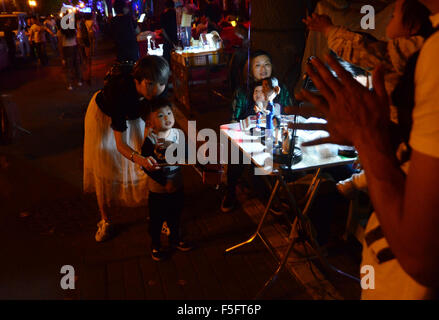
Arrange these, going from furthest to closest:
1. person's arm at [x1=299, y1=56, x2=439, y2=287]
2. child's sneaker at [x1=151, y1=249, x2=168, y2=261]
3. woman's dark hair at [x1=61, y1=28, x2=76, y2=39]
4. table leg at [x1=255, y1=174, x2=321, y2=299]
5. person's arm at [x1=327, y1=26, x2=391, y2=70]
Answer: woman's dark hair at [x1=61, y1=28, x2=76, y2=39], child's sneaker at [x1=151, y1=249, x2=168, y2=261], table leg at [x1=255, y1=174, x2=321, y2=299], person's arm at [x1=327, y1=26, x2=391, y2=70], person's arm at [x1=299, y1=56, x2=439, y2=287]

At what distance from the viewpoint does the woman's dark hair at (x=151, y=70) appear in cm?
298

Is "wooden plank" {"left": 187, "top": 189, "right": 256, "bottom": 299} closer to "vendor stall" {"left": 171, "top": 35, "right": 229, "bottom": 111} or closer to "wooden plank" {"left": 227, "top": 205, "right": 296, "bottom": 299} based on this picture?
"wooden plank" {"left": 227, "top": 205, "right": 296, "bottom": 299}

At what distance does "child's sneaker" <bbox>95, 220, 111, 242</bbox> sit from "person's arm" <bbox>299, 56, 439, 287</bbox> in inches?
133

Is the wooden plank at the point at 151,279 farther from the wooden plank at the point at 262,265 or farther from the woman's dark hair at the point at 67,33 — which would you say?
the woman's dark hair at the point at 67,33

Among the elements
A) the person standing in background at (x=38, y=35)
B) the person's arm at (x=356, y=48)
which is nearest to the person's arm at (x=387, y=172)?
the person's arm at (x=356, y=48)

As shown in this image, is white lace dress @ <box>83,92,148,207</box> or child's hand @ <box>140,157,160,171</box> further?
white lace dress @ <box>83,92,148,207</box>

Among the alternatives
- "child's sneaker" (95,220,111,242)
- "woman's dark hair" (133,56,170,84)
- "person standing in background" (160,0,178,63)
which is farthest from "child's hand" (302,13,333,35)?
"person standing in background" (160,0,178,63)

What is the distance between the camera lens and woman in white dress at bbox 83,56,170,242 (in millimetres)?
3057

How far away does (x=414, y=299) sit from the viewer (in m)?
1.06

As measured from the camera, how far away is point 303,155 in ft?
10.3

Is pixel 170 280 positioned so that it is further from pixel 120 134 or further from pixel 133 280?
pixel 120 134
